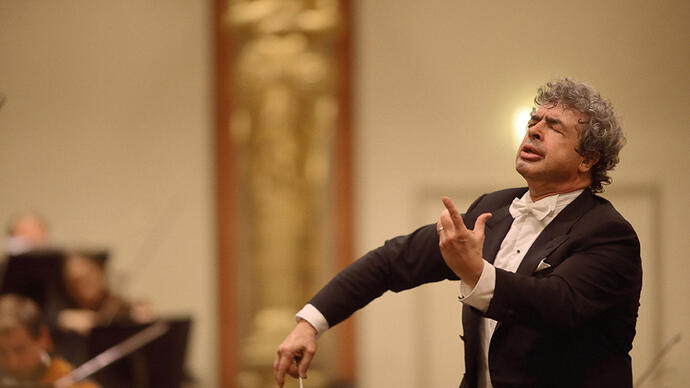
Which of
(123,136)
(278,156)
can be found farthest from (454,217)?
(123,136)

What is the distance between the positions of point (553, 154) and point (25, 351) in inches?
90.0

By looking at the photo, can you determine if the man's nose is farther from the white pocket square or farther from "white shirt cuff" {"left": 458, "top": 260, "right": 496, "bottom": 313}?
"white shirt cuff" {"left": 458, "top": 260, "right": 496, "bottom": 313}

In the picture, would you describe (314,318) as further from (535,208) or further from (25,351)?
(25,351)

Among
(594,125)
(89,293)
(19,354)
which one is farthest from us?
(89,293)

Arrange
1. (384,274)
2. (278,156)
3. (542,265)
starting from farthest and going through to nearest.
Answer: (278,156)
(384,274)
(542,265)

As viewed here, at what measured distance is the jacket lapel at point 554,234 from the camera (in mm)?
1569

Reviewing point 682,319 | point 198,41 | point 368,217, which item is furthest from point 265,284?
point 682,319

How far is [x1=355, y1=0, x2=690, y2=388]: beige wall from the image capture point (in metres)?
4.21

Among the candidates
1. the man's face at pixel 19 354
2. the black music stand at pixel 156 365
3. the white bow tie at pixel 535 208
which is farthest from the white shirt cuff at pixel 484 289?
the man's face at pixel 19 354

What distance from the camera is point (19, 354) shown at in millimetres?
2963

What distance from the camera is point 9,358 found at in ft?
9.66

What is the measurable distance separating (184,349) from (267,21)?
1905mm

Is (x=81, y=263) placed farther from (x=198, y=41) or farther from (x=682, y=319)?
(x=682, y=319)

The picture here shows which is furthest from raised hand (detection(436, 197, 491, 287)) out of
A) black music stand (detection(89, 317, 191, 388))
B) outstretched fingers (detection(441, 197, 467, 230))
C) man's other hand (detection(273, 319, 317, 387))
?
black music stand (detection(89, 317, 191, 388))
